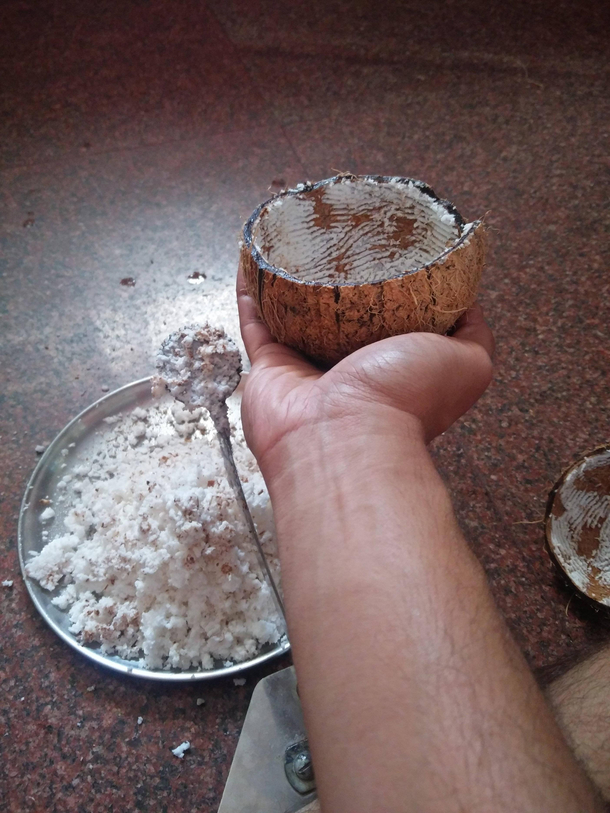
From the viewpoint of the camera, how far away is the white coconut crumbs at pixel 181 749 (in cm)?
85

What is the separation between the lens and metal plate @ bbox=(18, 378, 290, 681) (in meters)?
0.87

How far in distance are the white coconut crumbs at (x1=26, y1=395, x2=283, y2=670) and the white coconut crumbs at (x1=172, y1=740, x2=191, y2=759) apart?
10 cm

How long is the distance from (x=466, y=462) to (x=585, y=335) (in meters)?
0.41

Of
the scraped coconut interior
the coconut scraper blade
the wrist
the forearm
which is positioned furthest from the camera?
the scraped coconut interior

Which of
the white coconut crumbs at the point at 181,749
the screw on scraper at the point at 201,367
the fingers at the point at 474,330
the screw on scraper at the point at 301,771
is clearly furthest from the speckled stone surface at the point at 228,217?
the screw on scraper at the point at 201,367

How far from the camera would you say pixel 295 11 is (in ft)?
6.76

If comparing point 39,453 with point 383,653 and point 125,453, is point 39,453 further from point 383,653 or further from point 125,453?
point 383,653

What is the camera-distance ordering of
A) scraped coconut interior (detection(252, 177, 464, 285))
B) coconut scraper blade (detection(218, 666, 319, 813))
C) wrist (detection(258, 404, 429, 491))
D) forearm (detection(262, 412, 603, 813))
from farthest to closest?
1. scraped coconut interior (detection(252, 177, 464, 285))
2. coconut scraper blade (detection(218, 666, 319, 813))
3. wrist (detection(258, 404, 429, 491))
4. forearm (detection(262, 412, 603, 813))

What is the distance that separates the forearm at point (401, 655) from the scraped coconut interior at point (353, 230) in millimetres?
364

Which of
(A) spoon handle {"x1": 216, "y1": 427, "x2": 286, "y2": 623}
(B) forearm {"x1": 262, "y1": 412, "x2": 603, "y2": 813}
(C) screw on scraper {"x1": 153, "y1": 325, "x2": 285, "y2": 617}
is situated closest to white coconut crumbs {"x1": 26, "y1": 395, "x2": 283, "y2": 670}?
(A) spoon handle {"x1": 216, "y1": 427, "x2": 286, "y2": 623}

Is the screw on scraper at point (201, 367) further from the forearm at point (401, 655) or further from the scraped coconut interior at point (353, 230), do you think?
the forearm at point (401, 655)

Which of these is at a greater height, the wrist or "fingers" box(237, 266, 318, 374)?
the wrist

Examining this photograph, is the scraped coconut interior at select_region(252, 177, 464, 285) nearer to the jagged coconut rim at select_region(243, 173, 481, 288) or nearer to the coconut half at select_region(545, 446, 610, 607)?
the jagged coconut rim at select_region(243, 173, 481, 288)

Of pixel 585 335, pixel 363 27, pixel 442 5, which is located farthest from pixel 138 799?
pixel 442 5
